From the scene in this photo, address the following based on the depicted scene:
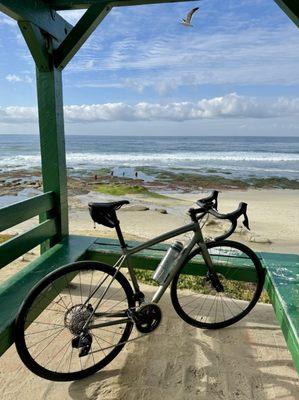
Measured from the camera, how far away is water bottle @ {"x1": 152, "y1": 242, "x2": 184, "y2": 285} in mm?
2951

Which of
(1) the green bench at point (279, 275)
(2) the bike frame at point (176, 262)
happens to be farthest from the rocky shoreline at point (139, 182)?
(2) the bike frame at point (176, 262)

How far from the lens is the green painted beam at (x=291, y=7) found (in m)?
3.14

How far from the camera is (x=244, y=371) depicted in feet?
9.50

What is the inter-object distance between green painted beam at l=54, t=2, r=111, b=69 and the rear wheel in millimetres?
2390

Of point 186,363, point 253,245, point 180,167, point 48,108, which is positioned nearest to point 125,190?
point 253,245

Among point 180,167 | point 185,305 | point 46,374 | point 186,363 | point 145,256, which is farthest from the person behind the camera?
point 180,167

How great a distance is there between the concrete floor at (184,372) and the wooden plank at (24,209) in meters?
1.19

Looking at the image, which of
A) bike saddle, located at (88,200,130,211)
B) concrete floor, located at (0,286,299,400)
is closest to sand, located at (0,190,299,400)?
concrete floor, located at (0,286,299,400)

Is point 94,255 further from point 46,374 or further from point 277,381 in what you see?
point 277,381

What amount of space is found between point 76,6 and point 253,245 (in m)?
6.49

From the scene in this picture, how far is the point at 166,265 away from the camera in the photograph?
2955 mm

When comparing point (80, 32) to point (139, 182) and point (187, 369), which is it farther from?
point (139, 182)

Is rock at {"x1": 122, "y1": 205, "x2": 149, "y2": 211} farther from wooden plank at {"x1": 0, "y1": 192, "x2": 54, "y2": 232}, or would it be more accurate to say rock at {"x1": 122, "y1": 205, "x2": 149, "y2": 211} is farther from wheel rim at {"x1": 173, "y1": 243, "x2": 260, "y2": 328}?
wooden plank at {"x1": 0, "y1": 192, "x2": 54, "y2": 232}

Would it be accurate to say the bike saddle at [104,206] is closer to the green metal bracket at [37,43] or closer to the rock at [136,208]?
the green metal bracket at [37,43]
